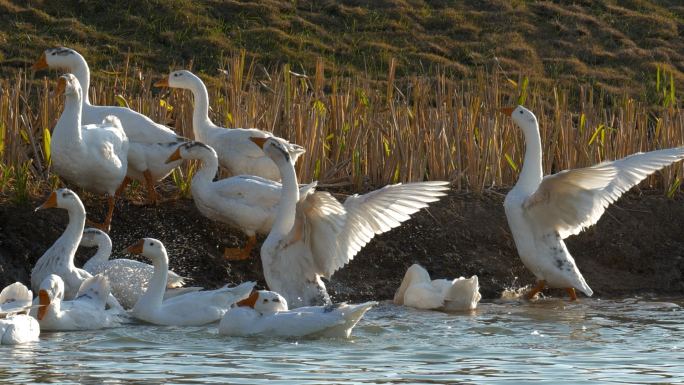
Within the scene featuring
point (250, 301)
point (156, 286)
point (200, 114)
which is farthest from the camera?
point (200, 114)

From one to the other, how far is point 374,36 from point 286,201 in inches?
575

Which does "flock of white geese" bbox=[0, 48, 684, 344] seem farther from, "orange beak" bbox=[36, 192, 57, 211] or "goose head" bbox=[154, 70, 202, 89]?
"goose head" bbox=[154, 70, 202, 89]

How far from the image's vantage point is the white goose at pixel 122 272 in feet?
25.8

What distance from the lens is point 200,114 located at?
9781mm

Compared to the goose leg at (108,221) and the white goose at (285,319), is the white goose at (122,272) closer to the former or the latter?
the goose leg at (108,221)

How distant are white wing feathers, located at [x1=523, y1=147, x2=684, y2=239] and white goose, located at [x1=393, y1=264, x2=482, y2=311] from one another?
97 centimetres

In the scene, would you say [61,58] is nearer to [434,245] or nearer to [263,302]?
[434,245]

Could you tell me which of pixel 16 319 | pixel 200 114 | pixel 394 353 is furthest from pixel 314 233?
pixel 200 114

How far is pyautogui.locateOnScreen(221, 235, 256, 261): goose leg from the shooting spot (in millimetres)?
→ 8664

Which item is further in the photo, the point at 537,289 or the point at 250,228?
the point at 537,289

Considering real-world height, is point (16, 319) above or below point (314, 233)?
below

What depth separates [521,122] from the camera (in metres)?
9.10

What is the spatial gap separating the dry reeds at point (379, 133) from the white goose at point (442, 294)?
6.40ft

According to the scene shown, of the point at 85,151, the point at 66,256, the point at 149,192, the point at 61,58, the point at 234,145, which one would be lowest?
the point at 66,256
